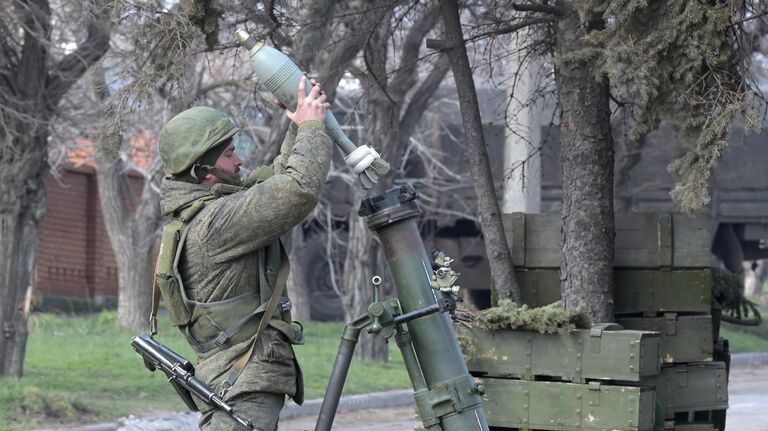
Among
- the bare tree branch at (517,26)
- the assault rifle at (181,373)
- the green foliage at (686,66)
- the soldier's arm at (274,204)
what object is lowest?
the assault rifle at (181,373)

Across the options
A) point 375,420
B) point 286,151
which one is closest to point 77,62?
point 375,420

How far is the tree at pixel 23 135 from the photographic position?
11.6 metres

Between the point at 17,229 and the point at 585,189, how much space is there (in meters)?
6.37

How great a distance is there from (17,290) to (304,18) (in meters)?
4.31

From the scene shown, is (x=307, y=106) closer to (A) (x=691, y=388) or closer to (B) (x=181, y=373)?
(B) (x=181, y=373)

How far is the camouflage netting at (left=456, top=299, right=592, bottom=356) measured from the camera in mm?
6684

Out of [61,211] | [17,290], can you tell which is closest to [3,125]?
[17,290]

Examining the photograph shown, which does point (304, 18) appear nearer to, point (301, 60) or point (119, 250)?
point (301, 60)

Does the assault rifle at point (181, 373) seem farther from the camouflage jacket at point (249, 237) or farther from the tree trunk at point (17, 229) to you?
the tree trunk at point (17, 229)

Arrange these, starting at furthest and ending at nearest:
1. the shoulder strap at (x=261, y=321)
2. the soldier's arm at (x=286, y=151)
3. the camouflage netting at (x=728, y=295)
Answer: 1. the camouflage netting at (x=728, y=295)
2. the soldier's arm at (x=286, y=151)
3. the shoulder strap at (x=261, y=321)

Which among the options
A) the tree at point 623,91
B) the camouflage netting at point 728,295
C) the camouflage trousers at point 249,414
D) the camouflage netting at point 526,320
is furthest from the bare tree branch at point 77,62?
the camouflage trousers at point 249,414

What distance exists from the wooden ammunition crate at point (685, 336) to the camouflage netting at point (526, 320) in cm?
106

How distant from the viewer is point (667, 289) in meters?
7.75

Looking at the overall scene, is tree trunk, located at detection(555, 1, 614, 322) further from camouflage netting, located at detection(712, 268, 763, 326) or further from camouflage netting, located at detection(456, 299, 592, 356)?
camouflage netting, located at detection(712, 268, 763, 326)
